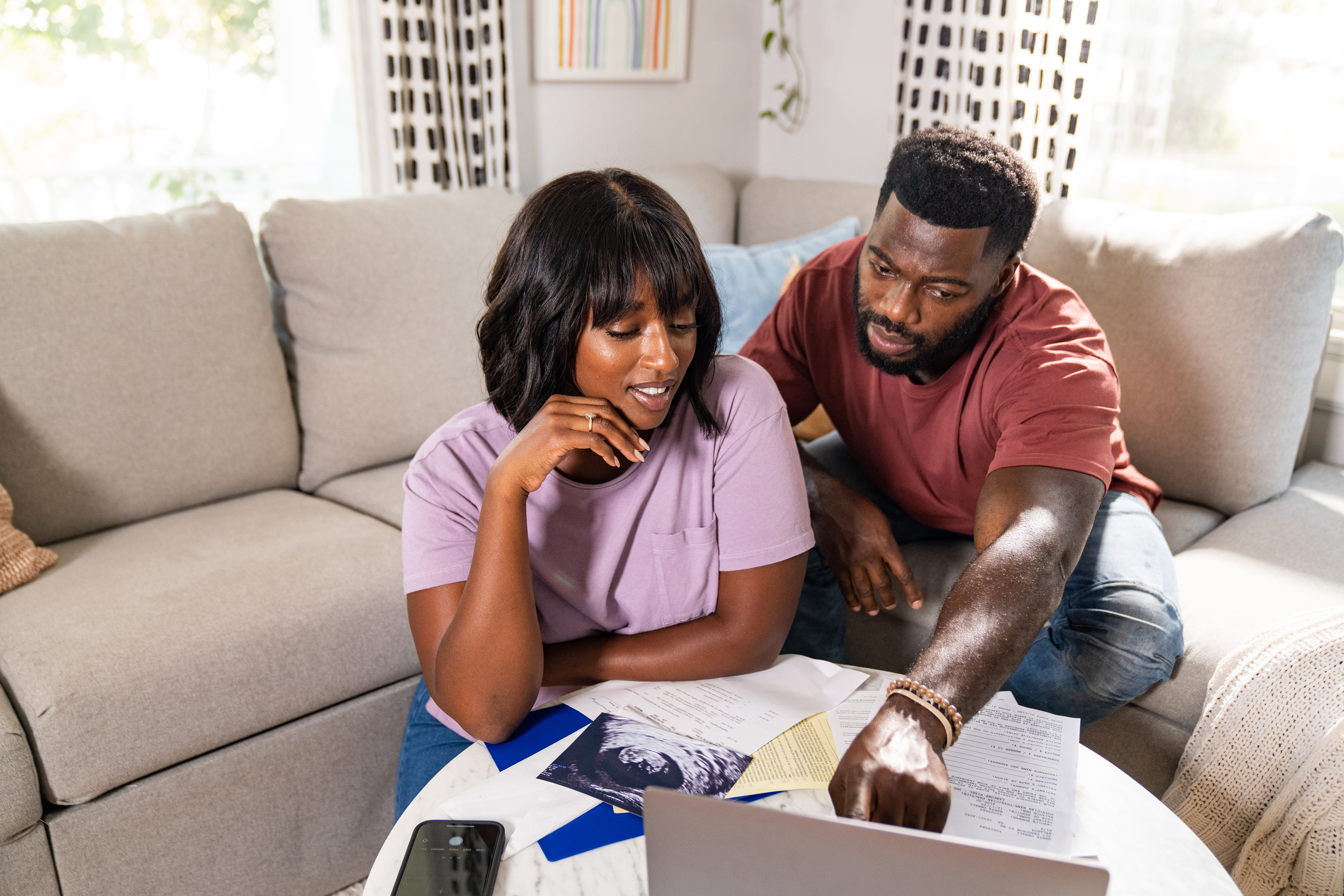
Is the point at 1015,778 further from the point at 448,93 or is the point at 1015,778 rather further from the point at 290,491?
the point at 448,93

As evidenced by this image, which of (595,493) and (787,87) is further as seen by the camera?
(787,87)

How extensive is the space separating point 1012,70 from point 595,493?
173cm

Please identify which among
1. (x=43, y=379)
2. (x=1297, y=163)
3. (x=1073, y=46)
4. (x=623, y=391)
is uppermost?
(x=1073, y=46)

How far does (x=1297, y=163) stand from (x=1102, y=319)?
0.76 meters

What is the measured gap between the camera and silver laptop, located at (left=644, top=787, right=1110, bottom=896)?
0.56 meters

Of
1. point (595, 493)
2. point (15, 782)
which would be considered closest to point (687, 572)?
point (595, 493)

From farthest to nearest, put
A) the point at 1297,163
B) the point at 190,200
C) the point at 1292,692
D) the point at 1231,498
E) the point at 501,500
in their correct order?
the point at 190,200 → the point at 1297,163 → the point at 1231,498 → the point at 1292,692 → the point at 501,500

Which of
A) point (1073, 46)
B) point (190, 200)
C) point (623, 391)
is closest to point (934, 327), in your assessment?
point (623, 391)

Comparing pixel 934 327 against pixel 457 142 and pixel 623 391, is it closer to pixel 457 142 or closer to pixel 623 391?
pixel 623 391

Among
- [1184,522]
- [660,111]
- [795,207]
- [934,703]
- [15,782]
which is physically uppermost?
[660,111]

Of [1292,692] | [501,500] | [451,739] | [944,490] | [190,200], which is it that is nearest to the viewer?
[501,500]

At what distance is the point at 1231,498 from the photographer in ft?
5.99

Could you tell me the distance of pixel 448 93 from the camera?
2527 millimetres

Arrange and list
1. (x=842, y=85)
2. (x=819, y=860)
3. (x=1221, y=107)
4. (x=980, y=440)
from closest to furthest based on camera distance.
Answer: (x=819, y=860), (x=980, y=440), (x=1221, y=107), (x=842, y=85)
